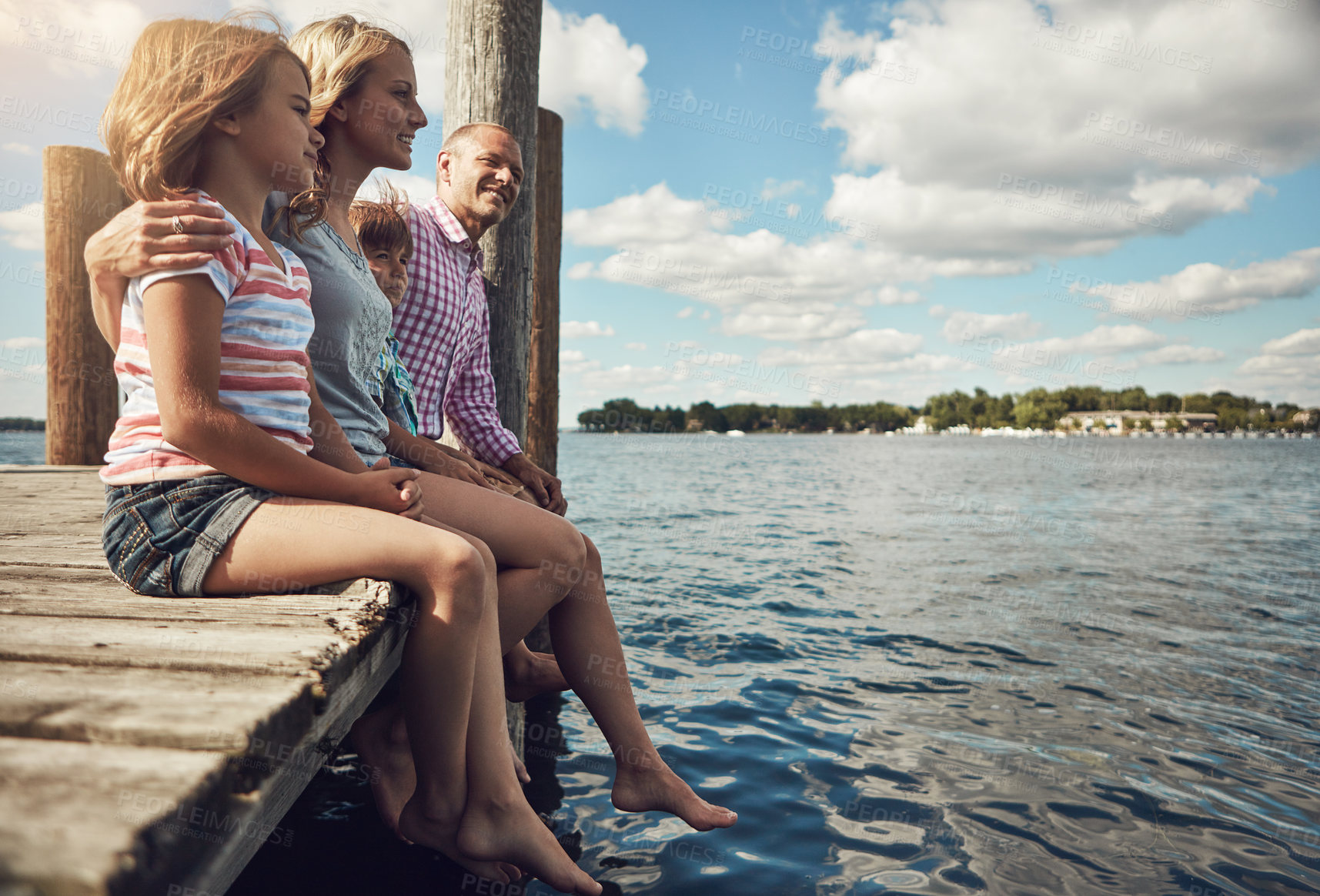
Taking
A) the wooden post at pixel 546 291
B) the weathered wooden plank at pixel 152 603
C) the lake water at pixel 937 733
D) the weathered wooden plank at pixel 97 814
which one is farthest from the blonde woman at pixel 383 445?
the wooden post at pixel 546 291

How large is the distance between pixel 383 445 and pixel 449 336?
944 mm

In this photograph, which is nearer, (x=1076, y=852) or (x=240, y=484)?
(x=240, y=484)

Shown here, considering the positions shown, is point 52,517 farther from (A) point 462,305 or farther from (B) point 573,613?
(B) point 573,613

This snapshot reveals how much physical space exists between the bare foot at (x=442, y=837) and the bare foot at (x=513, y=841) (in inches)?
1.1

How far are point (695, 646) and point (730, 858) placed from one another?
363 centimetres

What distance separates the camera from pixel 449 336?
10.8ft

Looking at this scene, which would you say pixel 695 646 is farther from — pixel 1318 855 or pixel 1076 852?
pixel 1318 855

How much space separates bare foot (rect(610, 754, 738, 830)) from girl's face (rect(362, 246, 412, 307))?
195cm

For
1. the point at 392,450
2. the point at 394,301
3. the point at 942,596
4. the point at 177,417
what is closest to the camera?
the point at 177,417

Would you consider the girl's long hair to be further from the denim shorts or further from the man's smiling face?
the denim shorts

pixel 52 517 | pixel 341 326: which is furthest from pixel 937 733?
pixel 52 517

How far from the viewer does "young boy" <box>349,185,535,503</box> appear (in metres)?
2.83

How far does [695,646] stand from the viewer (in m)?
6.96

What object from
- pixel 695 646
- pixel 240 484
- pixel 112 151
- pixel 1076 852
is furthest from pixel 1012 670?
pixel 112 151
